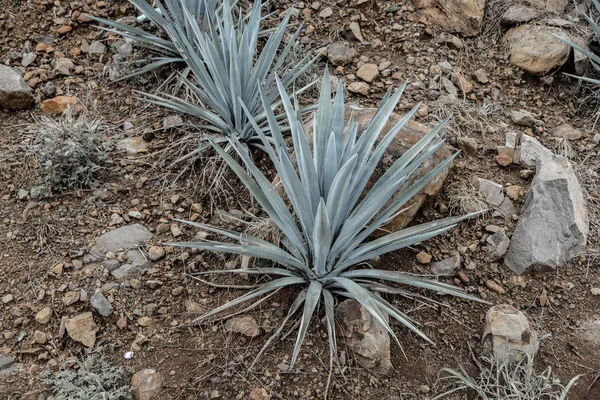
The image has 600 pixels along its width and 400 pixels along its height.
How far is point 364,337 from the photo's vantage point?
225 cm

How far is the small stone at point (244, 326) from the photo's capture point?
7.66 feet

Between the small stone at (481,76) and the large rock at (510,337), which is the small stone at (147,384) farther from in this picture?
the small stone at (481,76)

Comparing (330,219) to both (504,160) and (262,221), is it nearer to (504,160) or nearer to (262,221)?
(262,221)

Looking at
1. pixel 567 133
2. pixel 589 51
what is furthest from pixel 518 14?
pixel 567 133

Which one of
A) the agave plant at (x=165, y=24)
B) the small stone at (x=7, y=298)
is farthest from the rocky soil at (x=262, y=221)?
→ the agave plant at (x=165, y=24)

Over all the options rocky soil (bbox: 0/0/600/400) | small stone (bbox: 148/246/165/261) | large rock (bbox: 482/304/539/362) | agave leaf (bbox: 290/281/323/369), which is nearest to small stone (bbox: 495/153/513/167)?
rocky soil (bbox: 0/0/600/400)

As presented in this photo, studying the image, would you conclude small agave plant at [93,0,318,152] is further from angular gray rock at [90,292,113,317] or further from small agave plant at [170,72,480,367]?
angular gray rock at [90,292,113,317]

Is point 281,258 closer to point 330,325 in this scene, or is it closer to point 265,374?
point 330,325

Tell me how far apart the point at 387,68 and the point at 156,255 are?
1.81 metres

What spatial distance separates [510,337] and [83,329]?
5.62 ft

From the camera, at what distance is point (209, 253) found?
8.73 feet

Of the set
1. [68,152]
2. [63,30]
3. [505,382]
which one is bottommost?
[505,382]

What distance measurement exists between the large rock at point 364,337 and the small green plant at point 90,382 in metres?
0.86

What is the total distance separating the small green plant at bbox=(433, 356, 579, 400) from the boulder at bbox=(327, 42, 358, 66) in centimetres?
196
